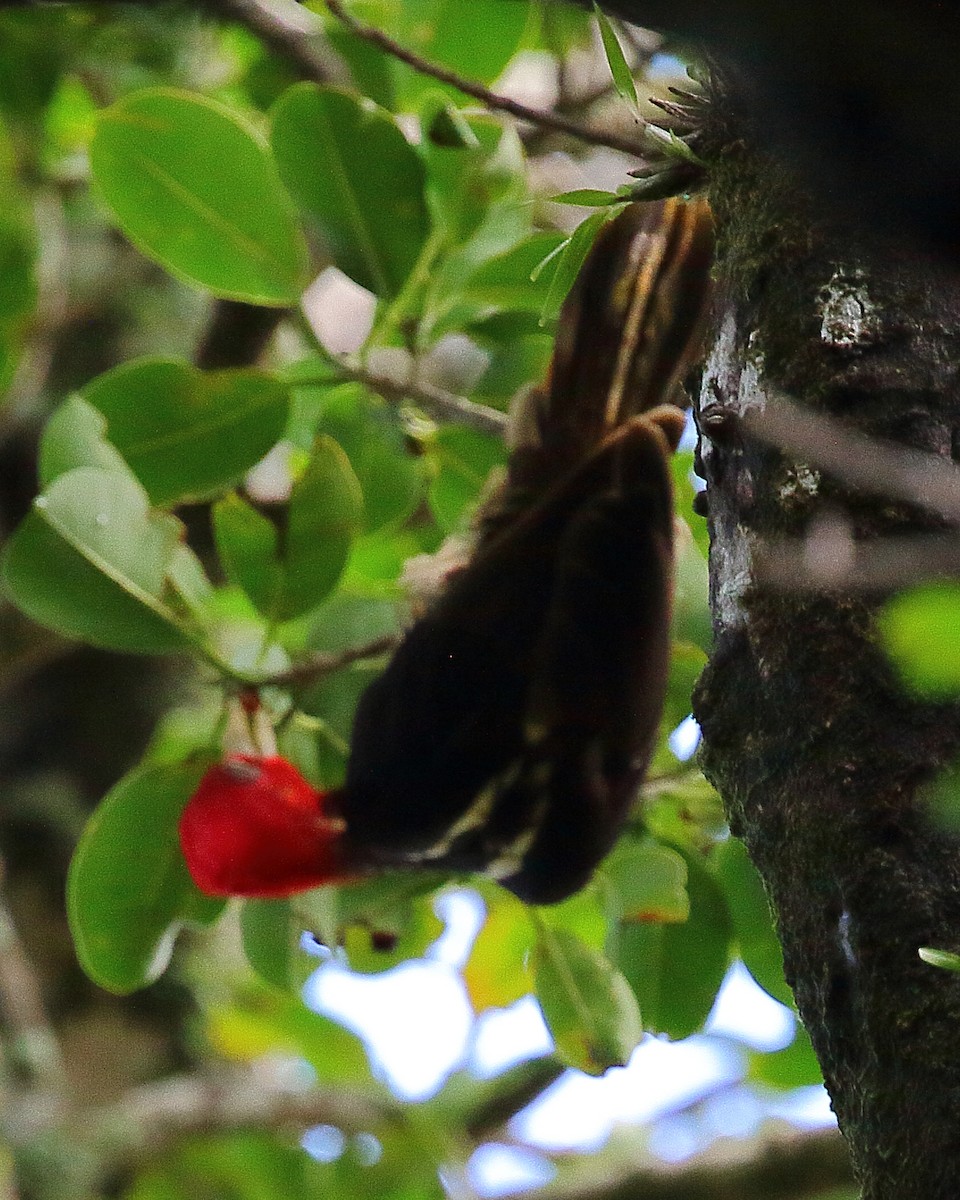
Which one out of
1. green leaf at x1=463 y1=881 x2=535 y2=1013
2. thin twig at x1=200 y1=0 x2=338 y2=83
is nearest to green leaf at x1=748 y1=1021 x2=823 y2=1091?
green leaf at x1=463 y1=881 x2=535 y2=1013

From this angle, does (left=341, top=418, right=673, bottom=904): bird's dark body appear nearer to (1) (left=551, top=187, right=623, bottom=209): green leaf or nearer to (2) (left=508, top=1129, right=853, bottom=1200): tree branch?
(1) (left=551, top=187, right=623, bottom=209): green leaf

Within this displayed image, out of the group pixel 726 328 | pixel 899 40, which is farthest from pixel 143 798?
pixel 899 40

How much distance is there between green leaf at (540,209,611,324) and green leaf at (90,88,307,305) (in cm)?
81

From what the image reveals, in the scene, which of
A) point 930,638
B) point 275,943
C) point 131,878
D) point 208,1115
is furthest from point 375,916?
point 930,638

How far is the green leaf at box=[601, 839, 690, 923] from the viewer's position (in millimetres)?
1596

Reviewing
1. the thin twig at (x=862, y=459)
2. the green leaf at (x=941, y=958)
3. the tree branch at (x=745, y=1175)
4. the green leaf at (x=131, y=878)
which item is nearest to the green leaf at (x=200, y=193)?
the green leaf at (x=131, y=878)

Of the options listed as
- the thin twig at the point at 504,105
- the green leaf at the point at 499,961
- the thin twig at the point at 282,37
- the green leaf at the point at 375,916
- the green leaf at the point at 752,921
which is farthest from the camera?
the thin twig at the point at 282,37

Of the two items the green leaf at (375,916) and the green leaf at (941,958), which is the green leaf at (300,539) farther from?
the green leaf at (941,958)

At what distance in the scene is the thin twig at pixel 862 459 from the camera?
792 millimetres

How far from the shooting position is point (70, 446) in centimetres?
165

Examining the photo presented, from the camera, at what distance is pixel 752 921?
1.72 m

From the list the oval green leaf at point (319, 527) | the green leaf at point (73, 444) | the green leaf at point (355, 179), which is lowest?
the oval green leaf at point (319, 527)

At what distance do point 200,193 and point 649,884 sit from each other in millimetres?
979

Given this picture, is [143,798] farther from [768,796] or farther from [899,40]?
[899,40]
